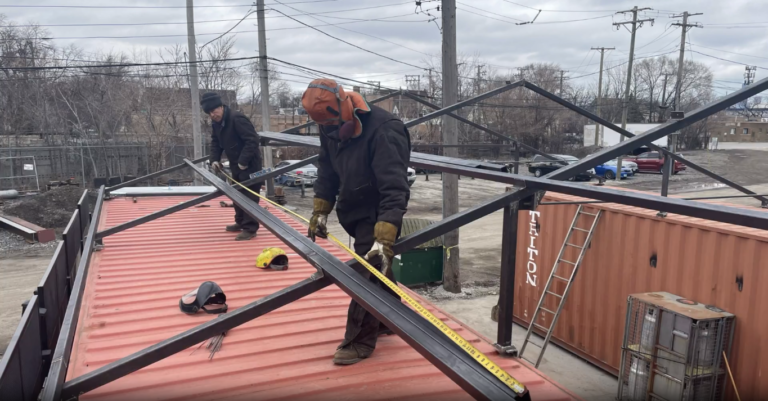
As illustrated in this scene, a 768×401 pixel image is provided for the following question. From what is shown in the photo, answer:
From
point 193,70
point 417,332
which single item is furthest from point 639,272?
point 193,70

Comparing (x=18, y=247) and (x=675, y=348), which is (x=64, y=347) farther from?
(x=18, y=247)

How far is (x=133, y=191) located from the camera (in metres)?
10.3

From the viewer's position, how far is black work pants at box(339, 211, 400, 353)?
10.4ft

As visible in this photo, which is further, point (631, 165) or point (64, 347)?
point (631, 165)

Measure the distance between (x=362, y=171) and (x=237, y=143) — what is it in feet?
13.2

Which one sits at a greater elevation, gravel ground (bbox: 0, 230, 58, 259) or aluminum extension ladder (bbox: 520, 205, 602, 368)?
aluminum extension ladder (bbox: 520, 205, 602, 368)

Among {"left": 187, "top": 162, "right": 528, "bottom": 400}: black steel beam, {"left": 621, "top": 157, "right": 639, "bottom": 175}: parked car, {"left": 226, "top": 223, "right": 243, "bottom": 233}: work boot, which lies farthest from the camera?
{"left": 621, "top": 157, "right": 639, "bottom": 175}: parked car

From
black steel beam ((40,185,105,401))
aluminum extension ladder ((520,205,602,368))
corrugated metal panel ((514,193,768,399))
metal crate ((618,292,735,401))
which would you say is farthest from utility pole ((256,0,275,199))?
black steel beam ((40,185,105,401))

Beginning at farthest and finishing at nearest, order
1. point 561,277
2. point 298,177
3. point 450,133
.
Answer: point 298,177
point 450,133
point 561,277

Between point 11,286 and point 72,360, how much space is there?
11.6 meters

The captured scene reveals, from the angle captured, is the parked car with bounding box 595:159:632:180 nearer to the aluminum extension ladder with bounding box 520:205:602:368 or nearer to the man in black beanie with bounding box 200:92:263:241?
the aluminum extension ladder with bounding box 520:205:602:368

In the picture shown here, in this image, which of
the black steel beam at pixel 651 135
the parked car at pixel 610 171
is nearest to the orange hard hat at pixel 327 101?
the black steel beam at pixel 651 135

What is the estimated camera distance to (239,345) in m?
3.41

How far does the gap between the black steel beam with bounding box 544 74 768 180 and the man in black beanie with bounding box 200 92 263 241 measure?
4.15 meters
